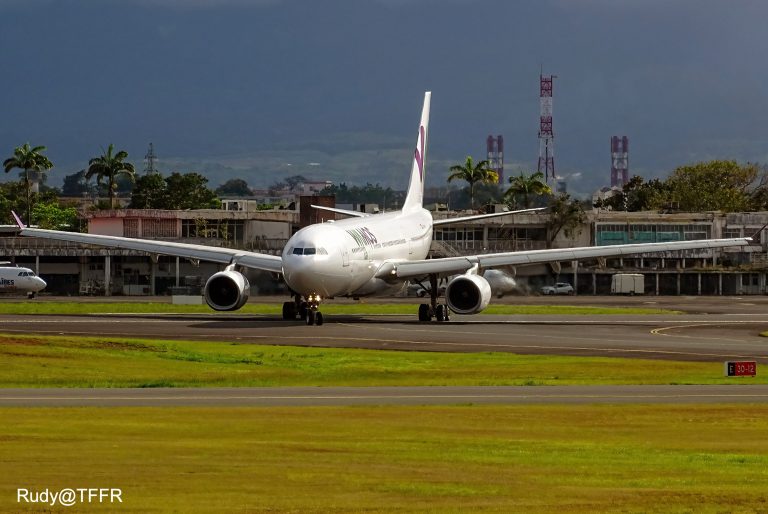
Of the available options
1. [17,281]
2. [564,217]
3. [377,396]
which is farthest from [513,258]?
[564,217]

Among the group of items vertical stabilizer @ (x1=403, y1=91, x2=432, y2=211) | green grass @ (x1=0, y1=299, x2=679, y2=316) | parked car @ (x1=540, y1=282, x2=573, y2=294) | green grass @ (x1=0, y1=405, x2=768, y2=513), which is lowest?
green grass @ (x1=0, y1=405, x2=768, y2=513)

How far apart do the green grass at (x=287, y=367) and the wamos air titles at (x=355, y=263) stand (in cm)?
1120

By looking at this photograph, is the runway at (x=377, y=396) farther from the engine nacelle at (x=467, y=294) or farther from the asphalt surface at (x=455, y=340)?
the engine nacelle at (x=467, y=294)

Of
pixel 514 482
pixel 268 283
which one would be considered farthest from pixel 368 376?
Result: pixel 268 283

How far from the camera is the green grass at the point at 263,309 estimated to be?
85.2 meters

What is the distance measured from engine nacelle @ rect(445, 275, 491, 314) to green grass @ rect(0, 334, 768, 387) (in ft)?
57.3

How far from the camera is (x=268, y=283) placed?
10556 centimetres

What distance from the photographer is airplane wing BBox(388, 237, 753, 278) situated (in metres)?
73.9

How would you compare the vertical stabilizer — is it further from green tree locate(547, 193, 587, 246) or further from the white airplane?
green tree locate(547, 193, 587, 246)

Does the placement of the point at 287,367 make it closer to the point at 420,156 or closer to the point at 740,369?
the point at 740,369

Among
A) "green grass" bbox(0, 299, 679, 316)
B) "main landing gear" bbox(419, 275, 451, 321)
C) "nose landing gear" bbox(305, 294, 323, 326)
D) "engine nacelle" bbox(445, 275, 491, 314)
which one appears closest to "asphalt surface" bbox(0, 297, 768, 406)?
"nose landing gear" bbox(305, 294, 323, 326)

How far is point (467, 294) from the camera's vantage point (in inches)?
2822

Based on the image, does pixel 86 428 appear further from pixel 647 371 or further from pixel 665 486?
pixel 647 371

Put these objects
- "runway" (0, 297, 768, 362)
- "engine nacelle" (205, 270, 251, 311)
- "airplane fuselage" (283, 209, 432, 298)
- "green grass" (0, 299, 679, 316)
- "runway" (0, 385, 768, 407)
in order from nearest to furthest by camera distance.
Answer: "runway" (0, 385, 768, 407), "runway" (0, 297, 768, 362), "airplane fuselage" (283, 209, 432, 298), "engine nacelle" (205, 270, 251, 311), "green grass" (0, 299, 679, 316)
